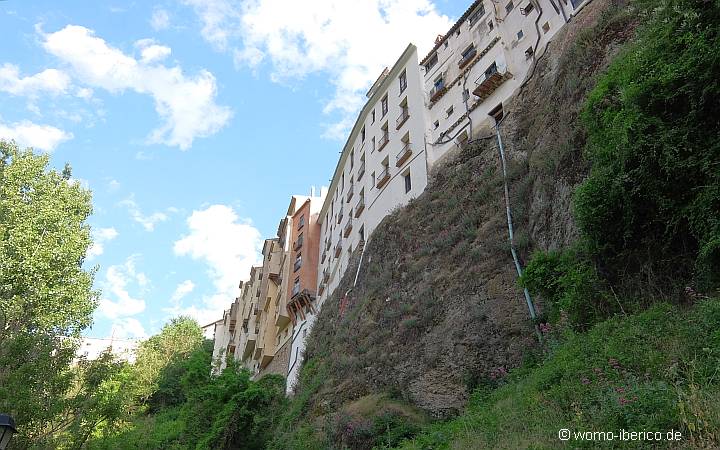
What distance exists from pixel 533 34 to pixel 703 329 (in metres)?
18.7

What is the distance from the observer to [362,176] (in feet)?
108

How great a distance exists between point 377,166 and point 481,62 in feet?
26.3

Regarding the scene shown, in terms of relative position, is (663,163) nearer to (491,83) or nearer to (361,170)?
(491,83)

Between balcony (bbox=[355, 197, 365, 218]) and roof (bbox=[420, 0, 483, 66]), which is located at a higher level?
roof (bbox=[420, 0, 483, 66])

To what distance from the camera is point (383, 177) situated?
29.2m

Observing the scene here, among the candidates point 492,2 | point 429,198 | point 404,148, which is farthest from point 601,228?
point 492,2

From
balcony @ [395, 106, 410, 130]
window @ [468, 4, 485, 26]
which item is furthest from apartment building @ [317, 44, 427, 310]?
window @ [468, 4, 485, 26]

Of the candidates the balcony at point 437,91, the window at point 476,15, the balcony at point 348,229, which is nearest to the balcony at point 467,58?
the balcony at point 437,91

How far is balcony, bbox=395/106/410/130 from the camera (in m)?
30.0

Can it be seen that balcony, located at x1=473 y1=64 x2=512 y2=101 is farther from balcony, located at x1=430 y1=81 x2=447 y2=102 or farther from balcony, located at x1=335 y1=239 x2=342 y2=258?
balcony, located at x1=335 y1=239 x2=342 y2=258

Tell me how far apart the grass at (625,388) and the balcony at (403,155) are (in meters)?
17.5

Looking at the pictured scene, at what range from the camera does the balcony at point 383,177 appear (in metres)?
28.9

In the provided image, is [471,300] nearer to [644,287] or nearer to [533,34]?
[644,287]

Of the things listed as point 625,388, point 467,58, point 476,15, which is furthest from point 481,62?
point 625,388
